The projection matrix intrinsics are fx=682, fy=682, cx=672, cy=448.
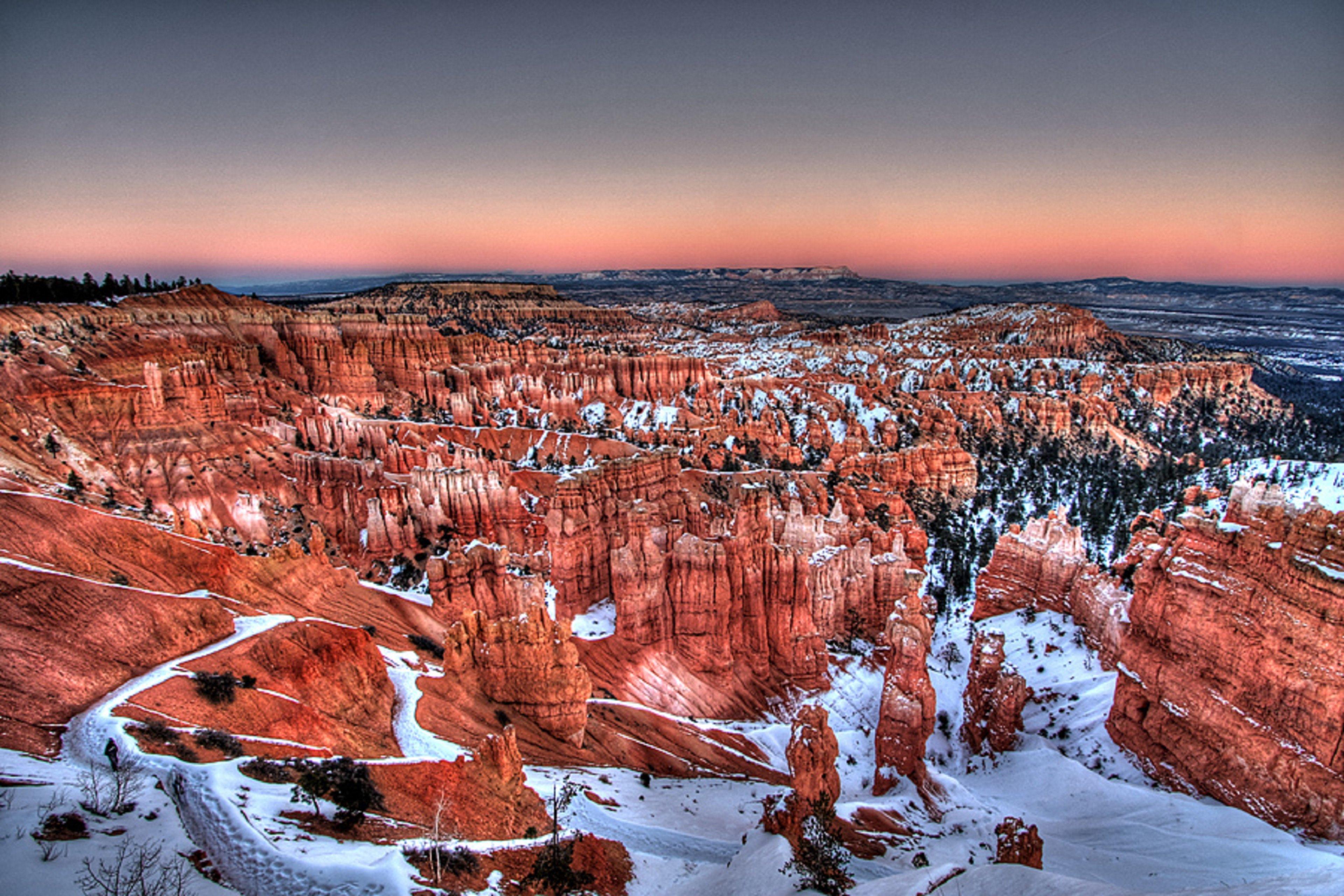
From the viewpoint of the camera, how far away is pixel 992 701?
2662 centimetres

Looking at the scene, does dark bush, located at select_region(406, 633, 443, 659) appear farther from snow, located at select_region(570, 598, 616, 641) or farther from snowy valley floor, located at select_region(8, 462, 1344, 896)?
snow, located at select_region(570, 598, 616, 641)

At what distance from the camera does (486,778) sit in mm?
14023

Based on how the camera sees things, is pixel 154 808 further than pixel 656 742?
No

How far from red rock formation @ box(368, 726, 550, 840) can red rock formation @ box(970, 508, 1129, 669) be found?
81.4 feet

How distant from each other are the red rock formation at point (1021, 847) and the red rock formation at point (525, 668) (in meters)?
11.7

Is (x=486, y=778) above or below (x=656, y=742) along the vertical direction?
above

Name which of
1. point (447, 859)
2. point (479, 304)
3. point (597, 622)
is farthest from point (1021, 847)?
point (479, 304)

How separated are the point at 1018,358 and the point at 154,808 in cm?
12667

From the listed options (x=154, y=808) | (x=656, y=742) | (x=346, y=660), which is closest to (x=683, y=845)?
(x=656, y=742)

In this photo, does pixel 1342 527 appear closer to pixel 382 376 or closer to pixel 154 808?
pixel 154 808

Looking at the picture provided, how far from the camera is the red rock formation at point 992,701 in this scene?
85.0 ft

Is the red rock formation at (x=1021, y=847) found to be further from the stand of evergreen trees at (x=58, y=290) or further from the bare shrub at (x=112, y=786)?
the stand of evergreen trees at (x=58, y=290)

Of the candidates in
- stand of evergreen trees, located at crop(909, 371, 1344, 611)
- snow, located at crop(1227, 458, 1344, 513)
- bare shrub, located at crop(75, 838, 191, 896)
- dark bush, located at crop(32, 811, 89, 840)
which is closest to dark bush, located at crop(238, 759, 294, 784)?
bare shrub, located at crop(75, 838, 191, 896)

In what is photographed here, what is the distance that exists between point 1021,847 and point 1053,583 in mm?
22722
